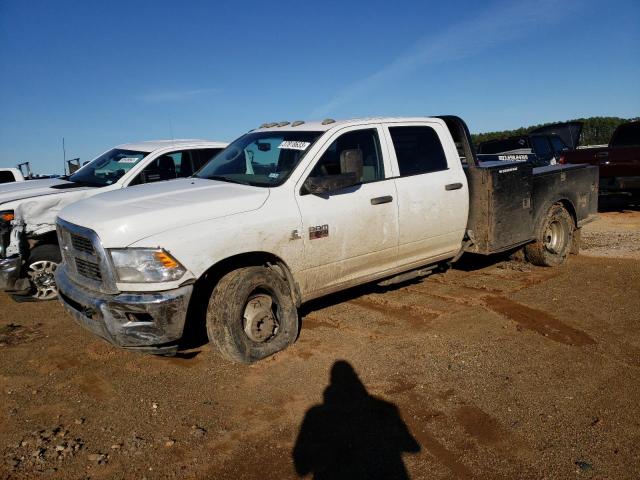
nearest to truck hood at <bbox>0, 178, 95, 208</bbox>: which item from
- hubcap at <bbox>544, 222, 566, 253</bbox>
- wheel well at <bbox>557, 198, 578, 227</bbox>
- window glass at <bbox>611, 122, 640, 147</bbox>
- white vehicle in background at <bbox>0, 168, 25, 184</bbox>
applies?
white vehicle in background at <bbox>0, 168, 25, 184</bbox>

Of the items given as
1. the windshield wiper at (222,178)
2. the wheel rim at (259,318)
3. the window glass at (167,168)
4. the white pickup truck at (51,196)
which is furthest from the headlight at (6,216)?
the wheel rim at (259,318)

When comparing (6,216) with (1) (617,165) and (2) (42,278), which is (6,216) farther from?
(1) (617,165)

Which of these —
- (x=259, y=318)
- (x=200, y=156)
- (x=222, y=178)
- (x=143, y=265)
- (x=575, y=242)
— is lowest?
(x=575, y=242)

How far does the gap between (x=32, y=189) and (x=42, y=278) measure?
1.40 m

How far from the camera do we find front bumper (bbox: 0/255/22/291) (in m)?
5.68

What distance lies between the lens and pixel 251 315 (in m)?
4.27

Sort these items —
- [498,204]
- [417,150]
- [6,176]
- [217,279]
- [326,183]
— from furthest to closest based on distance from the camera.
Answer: [6,176], [498,204], [417,150], [326,183], [217,279]

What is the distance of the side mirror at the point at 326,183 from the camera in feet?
14.4

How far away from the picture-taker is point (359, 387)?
3.91 metres

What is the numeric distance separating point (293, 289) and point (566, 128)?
1433cm

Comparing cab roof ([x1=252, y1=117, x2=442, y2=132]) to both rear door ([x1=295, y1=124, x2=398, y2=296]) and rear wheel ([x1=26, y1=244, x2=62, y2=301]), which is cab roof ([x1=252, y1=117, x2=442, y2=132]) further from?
rear wheel ([x1=26, y1=244, x2=62, y2=301])

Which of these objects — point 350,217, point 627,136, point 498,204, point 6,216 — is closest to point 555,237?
point 498,204

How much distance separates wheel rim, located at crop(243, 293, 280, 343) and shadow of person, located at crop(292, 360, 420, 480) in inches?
30.9

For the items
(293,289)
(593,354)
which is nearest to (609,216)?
(593,354)
